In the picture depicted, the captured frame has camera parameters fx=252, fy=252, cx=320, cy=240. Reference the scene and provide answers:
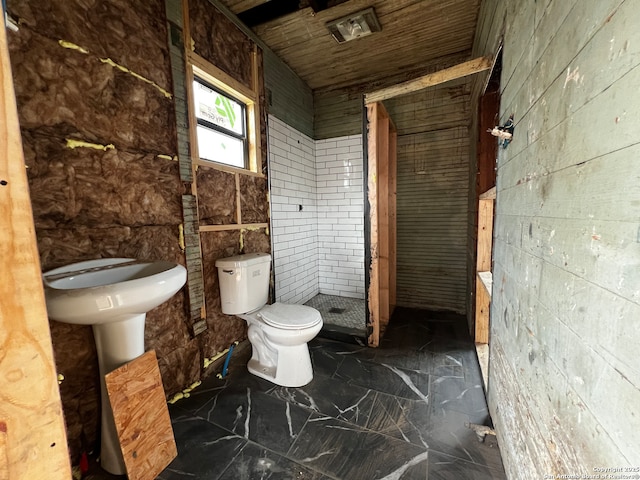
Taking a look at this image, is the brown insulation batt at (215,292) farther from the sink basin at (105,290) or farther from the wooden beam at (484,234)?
the wooden beam at (484,234)

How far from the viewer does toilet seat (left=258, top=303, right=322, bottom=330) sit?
1.69 m

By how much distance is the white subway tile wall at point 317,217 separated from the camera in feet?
9.02

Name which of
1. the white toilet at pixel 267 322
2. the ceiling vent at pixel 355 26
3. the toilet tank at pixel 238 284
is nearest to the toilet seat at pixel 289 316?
the white toilet at pixel 267 322

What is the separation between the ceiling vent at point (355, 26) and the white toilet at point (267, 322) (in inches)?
77.8

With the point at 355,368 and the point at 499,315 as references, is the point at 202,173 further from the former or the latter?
the point at 499,315

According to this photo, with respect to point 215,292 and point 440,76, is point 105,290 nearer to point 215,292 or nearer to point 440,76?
point 215,292

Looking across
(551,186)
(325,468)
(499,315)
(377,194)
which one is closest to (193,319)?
(325,468)

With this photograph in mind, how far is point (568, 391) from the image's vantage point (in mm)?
633

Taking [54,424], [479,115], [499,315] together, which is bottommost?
[499,315]

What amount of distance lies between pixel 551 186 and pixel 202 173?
187cm

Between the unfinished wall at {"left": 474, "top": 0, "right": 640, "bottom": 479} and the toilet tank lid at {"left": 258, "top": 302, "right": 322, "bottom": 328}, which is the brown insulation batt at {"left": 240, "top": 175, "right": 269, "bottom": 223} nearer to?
Result: the toilet tank lid at {"left": 258, "top": 302, "right": 322, "bottom": 328}

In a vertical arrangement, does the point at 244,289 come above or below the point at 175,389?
above

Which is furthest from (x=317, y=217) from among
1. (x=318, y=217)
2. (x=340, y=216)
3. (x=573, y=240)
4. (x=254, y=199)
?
(x=573, y=240)

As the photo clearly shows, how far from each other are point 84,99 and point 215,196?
84 cm
